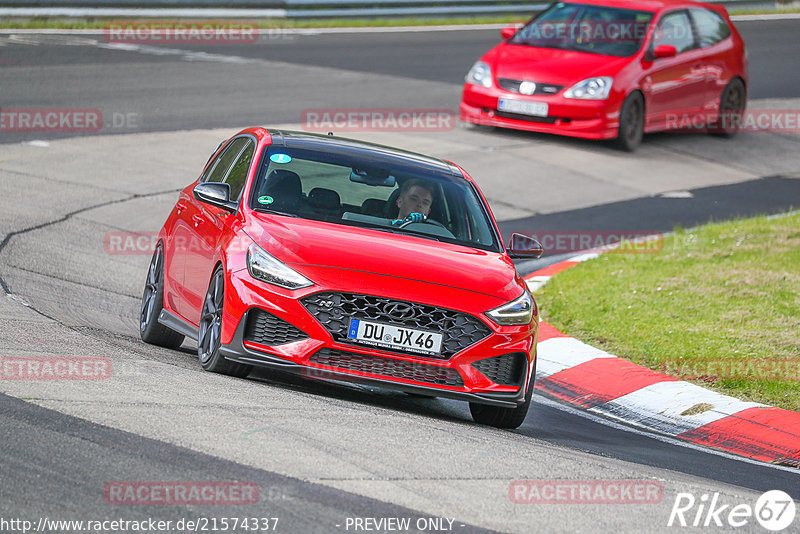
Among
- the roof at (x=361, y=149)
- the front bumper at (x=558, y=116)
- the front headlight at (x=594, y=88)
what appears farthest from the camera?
the front bumper at (x=558, y=116)

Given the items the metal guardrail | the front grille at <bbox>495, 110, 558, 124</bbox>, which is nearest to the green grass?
the front grille at <bbox>495, 110, 558, 124</bbox>

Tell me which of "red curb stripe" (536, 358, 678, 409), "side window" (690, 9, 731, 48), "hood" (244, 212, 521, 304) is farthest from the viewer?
"side window" (690, 9, 731, 48)

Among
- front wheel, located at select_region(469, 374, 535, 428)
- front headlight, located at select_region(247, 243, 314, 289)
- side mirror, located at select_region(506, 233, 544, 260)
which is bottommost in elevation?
front wheel, located at select_region(469, 374, 535, 428)

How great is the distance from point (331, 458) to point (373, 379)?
1344mm

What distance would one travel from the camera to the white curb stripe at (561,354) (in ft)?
32.2

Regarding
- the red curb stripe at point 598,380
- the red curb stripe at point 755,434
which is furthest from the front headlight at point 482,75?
the red curb stripe at point 755,434

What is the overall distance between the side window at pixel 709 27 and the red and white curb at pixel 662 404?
10.8 metres

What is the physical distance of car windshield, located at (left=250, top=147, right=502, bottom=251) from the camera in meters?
8.09

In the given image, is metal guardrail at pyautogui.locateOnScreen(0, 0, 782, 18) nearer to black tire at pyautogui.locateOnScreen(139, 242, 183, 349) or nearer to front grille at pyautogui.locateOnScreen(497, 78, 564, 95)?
front grille at pyautogui.locateOnScreen(497, 78, 564, 95)

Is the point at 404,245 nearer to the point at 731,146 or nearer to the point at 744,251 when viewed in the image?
the point at 744,251

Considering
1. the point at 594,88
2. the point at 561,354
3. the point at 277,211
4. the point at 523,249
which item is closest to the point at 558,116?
the point at 594,88

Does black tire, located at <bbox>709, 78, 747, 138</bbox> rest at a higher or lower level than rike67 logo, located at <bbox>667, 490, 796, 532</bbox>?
lower

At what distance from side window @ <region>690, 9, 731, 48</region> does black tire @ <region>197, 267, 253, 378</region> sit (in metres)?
13.8

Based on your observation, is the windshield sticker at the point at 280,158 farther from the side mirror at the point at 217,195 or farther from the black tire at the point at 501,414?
the black tire at the point at 501,414
